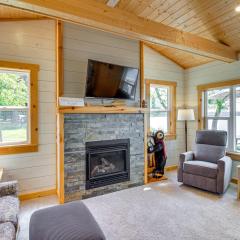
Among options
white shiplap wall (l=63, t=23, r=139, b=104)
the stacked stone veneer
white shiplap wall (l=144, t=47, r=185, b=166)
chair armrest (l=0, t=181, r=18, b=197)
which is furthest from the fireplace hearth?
white shiplap wall (l=144, t=47, r=185, b=166)

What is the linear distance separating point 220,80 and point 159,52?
152 cm

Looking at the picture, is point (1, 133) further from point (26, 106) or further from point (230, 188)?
point (230, 188)

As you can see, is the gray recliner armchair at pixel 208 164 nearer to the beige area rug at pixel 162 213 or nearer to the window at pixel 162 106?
the beige area rug at pixel 162 213

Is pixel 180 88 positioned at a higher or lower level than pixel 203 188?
higher

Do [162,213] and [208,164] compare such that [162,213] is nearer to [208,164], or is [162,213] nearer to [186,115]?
[208,164]

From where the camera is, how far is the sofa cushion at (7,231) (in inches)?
60.2

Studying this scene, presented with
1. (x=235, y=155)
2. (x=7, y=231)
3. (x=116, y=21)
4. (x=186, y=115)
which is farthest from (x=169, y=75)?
(x=7, y=231)

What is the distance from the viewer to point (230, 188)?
12.0ft

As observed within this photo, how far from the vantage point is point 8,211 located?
1898 millimetres

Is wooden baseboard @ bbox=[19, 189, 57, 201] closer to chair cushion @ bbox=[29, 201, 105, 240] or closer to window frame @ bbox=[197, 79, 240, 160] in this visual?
chair cushion @ bbox=[29, 201, 105, 240]

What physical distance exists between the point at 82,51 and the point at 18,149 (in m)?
1.95

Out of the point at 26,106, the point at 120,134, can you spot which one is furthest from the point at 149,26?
the point at 26,106

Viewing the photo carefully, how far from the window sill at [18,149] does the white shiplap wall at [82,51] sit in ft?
3.47

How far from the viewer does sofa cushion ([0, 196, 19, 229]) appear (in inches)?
70.8
